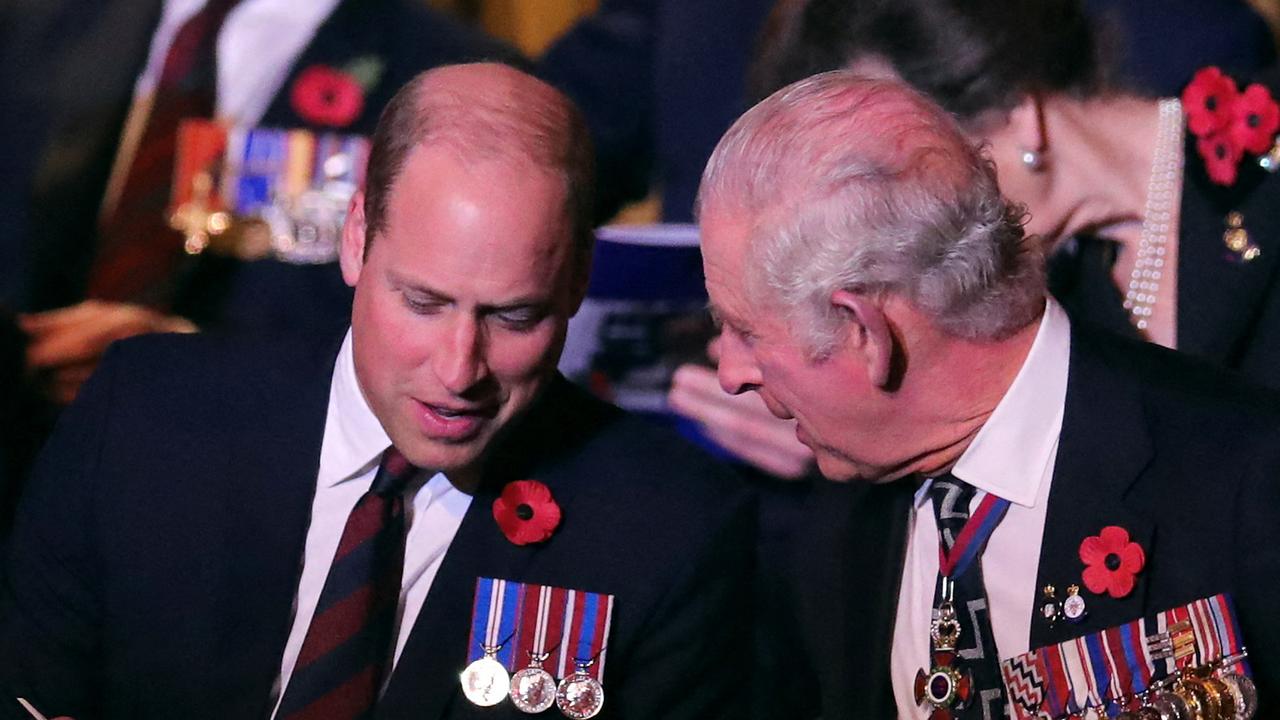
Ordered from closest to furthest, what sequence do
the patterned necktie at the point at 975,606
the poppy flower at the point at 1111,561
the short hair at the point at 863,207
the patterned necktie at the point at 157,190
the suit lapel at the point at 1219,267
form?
the short hair at the point at 863,207 < the poppy flower at the point at 1111,561 < the patterned necktie at the point at 975,606 < the suit lapel at the point at 1219,267 < the patterned necktie at the point at 157,190

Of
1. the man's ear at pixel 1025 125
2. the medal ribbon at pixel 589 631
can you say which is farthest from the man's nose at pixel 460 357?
the man's ear at pixel 1025 125

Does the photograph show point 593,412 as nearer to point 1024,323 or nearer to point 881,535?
point 881,535

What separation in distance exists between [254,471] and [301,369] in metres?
0.17

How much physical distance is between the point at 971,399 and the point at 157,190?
1.79 metres

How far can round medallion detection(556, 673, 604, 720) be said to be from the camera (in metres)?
2.10

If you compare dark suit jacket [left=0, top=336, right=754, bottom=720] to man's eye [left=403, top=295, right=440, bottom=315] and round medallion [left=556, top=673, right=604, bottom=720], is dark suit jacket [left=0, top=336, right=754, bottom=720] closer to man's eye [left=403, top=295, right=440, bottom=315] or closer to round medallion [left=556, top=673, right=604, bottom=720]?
round medallion [left=556, top=673, right=604, bottom=720]

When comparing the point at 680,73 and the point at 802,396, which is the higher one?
the point at 680,73

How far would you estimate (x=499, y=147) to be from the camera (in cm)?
193

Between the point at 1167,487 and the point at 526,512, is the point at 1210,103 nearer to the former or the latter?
the point at 1167,487

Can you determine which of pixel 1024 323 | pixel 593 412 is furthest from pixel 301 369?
pixel 1024 323

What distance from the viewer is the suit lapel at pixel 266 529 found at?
2133mm

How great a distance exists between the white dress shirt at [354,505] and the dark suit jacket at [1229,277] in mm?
952

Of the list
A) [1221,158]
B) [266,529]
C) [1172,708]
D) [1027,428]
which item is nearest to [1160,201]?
[1221,158]

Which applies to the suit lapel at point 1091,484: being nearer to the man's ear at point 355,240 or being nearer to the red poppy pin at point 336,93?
the man's ear at point 355,240
